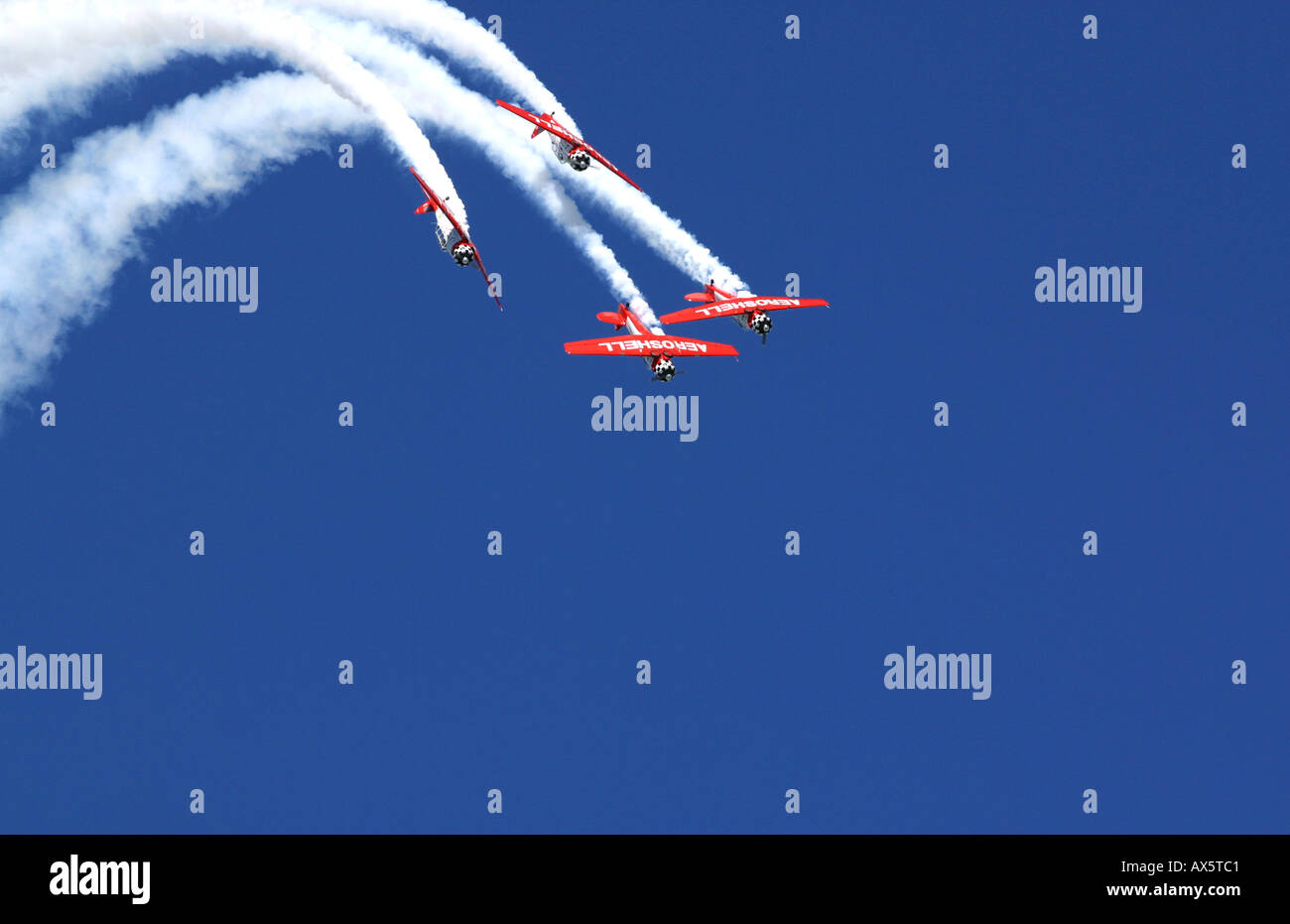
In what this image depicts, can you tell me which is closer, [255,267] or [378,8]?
[378,8]

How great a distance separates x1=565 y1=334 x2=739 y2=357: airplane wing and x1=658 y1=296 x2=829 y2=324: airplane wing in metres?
1.09

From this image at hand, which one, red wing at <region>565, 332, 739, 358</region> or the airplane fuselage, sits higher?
the airplane fuselage

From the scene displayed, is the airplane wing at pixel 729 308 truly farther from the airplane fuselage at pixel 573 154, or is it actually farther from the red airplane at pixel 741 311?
the airplane fuselage at pixel 573 154

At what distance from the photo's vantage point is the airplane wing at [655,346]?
259 ft

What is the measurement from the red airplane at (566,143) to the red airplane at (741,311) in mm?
5897

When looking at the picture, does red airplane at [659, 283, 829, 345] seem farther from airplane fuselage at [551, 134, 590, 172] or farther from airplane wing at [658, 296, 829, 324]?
airplane fuselage at [551, 134, 590, 172]

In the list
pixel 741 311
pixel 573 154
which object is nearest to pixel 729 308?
pixel 741 311

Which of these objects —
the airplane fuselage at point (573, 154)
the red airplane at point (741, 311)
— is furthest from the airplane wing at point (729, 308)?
the airplane fuselage at point (573, 154)

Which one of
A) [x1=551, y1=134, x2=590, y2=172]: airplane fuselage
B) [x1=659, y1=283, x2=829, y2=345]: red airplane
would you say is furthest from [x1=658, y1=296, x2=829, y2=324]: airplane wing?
[x1=551, y1=134, x2=590, y2=172]: airplane fuselage

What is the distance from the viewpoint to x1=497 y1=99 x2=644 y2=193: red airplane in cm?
7712

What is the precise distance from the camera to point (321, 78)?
234ft
